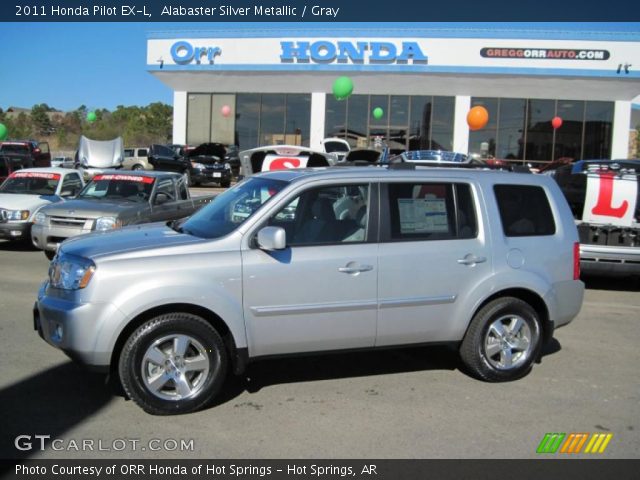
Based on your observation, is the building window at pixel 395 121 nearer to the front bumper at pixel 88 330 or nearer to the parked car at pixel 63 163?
the parked car at pixel 63 163

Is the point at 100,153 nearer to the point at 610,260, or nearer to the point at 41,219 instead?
the point at 41,219

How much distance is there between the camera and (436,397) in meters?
4.86

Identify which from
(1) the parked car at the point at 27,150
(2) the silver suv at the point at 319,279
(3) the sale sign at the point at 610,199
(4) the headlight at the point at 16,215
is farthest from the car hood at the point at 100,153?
(2) the silver suv at the point at 319,279

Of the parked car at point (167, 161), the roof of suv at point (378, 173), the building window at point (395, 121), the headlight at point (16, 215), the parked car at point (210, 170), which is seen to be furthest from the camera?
the building window at point (395, 121)

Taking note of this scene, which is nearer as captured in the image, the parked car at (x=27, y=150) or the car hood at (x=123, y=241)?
the car hood at (x=123, y=241)

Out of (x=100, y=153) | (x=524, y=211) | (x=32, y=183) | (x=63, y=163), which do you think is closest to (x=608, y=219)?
(x=524, y=211)

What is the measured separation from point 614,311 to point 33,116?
78264 mm

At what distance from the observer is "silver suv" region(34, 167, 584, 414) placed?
4.22 m

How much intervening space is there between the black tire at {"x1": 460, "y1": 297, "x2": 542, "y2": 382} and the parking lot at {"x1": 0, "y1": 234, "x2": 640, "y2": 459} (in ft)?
0.47

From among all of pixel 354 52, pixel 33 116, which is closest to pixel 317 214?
pixel 354 52

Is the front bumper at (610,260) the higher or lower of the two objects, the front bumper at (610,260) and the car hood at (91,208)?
the lower

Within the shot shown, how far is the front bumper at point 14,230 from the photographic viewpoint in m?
11.0

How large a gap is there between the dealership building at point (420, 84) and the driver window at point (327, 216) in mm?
23382

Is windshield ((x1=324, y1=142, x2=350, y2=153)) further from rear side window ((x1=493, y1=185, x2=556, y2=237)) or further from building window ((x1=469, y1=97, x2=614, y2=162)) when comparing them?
rear side window ((x1=493, y1=185, x2=556, y2=237))
